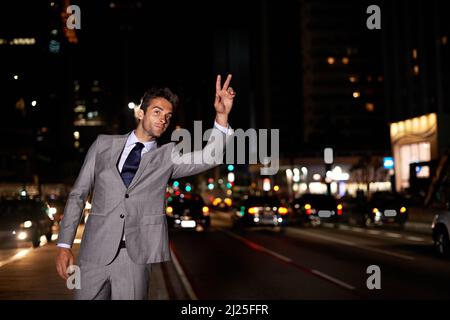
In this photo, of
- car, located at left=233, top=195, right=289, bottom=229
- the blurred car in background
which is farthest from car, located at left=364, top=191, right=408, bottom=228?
the blurred car in background

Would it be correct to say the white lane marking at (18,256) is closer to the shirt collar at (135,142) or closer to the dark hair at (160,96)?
the shirt collar at (135,142)

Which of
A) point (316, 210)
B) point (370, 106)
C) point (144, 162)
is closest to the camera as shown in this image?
point (144, 162)

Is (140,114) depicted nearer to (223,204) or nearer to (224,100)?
(224,100)

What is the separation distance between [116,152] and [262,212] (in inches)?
1206

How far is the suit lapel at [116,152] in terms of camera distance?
406 centimetres

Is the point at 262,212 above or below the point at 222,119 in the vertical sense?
below

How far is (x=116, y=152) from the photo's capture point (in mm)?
4141

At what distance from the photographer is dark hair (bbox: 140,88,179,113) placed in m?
4.09

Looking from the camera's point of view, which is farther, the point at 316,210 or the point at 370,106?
the point at 370,106

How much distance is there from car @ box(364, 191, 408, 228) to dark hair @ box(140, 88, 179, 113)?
3332 centimetres

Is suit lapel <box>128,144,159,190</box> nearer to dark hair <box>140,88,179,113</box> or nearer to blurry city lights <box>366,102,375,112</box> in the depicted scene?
dark hair <box>140,88,179,113</box>

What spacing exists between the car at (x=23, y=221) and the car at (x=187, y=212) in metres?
10.9

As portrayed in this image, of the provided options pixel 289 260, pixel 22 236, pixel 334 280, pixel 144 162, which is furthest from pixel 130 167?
pixel 22 236
